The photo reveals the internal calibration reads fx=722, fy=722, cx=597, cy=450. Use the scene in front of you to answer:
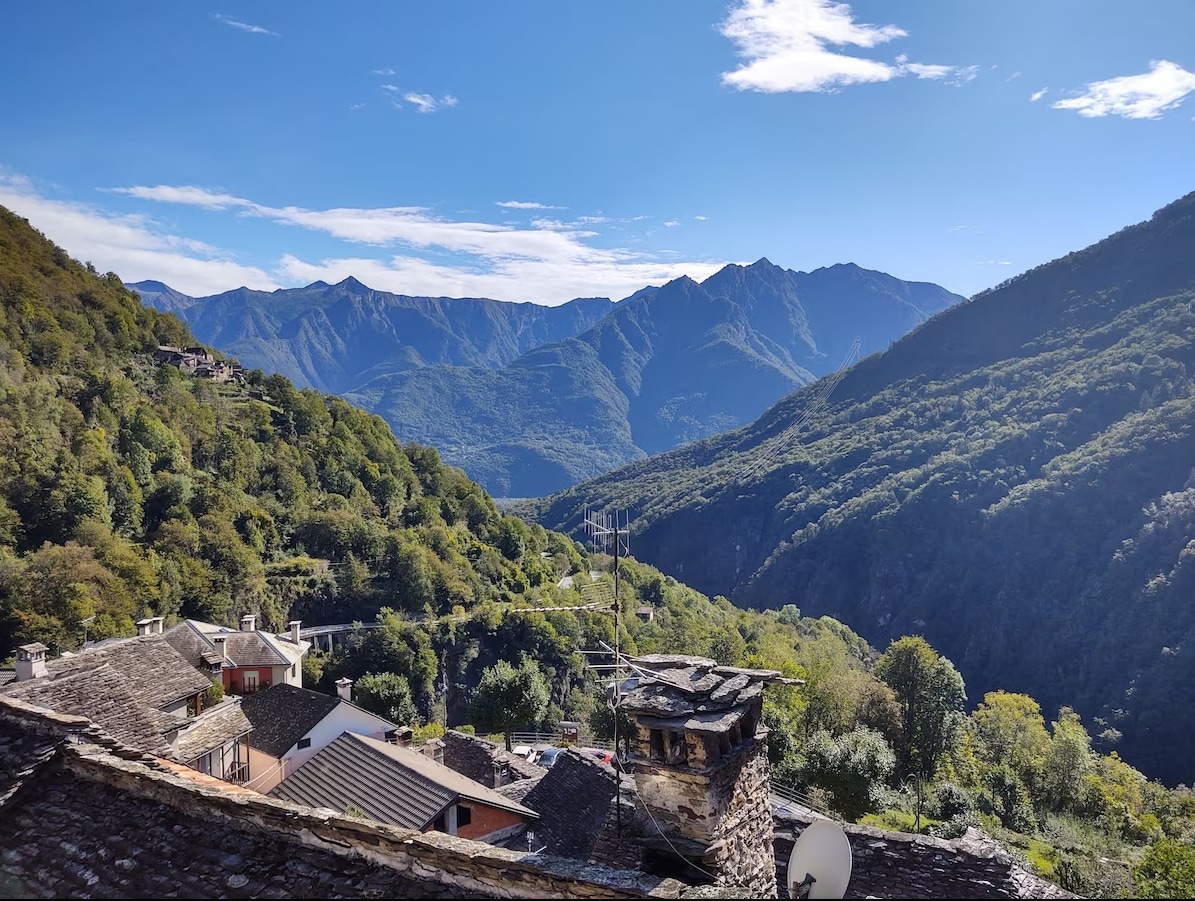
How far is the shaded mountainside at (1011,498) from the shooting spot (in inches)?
3324

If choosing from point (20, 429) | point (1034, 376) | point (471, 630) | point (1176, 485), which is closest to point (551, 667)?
point (471, 630)

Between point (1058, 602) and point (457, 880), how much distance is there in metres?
110

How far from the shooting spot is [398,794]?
16.4 m

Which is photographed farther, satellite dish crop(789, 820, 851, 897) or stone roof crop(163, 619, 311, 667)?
stone roof crop(163, 619, 311, 667)

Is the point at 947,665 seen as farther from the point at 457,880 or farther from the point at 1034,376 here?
the point at 1034,376

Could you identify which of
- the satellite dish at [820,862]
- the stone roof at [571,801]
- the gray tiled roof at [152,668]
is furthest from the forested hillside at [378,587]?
the gray tiled roof at [152,668]

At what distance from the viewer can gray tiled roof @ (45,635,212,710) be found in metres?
14.9

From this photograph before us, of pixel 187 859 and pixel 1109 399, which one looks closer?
pixel 187 859

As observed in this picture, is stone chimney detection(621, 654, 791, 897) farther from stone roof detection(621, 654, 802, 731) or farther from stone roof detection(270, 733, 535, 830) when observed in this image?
stone roof detection(270, 733, 535, 830)

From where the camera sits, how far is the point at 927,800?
28.5 metres

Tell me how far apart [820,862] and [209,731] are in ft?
49.6

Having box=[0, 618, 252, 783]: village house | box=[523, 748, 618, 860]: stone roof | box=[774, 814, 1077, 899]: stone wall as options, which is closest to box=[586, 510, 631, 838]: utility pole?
box=[774, 814, 1077, 899]: stone wall

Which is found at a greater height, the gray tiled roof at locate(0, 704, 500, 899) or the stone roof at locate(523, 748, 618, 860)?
the gray tiled roof at locate(0, 704, 500, 899)

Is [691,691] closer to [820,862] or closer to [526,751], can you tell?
[820,862]
